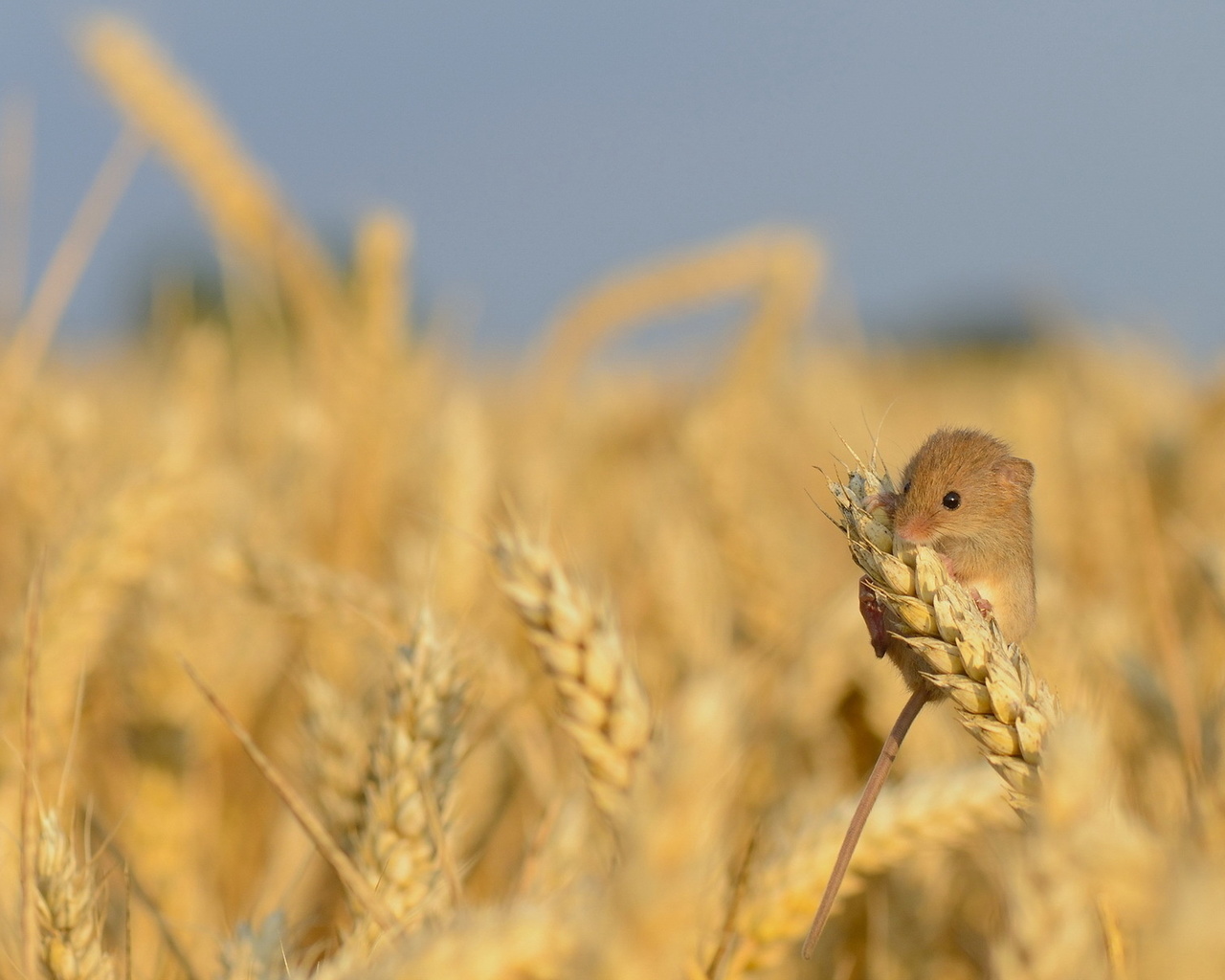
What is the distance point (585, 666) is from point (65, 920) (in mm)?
578

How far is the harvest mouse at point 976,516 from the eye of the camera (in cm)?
128

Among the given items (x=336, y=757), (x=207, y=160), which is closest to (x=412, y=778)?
(x=336, y=757)

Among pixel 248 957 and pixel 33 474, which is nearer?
pixel 248 957

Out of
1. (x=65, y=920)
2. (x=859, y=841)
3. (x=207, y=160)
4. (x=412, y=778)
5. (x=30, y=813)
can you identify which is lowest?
(x=859, y=841)

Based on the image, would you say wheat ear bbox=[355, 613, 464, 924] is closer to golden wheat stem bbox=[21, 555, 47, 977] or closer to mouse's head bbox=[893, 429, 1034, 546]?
golden wheat stem bbox=[21, 555, 47, 977]

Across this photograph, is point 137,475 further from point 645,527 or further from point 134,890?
point 645,527

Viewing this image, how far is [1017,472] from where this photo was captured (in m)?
1.37

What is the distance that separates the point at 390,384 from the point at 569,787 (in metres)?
1.72

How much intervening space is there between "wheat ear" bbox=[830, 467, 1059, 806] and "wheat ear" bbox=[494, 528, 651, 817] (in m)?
0.28

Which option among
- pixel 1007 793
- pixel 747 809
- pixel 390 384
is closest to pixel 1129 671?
pixel 747 809

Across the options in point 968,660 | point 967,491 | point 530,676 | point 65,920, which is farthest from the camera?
point 530,676

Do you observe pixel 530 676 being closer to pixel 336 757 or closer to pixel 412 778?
pixel 336 757

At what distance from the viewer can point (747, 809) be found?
2.38m

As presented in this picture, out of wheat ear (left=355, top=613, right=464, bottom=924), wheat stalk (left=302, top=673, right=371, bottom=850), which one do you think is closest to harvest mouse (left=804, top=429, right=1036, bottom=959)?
wheat ear (left=355, top=613, right=464, bottom=924)
